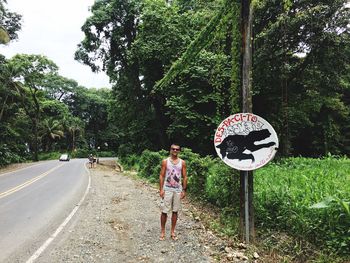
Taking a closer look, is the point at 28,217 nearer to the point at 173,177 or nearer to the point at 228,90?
the point at 173,177

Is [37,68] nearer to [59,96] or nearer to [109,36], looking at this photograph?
[109,36]

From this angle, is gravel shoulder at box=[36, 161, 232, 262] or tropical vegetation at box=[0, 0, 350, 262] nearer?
gravel shoulder at box=[36, 161, 232, 262]

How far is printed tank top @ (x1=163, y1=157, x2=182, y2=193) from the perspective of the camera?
6930 mm

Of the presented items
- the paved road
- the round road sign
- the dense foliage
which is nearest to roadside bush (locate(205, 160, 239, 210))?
the round road sign

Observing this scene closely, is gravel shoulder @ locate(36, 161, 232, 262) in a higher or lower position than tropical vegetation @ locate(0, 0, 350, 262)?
lower

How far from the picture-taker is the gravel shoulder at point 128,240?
5.93 m

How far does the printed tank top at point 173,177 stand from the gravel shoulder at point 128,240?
1.02 metres

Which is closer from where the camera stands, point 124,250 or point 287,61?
point 124,250

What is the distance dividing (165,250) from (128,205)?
5.45 meters

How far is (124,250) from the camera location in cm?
633

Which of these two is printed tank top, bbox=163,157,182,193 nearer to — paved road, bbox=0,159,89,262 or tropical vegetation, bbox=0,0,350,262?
tropical vegetation, bbox=0,0,350,262

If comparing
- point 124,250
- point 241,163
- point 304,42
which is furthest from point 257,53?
point 124,250

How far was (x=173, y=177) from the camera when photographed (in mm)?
6945

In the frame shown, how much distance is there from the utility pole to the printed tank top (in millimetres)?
1249
